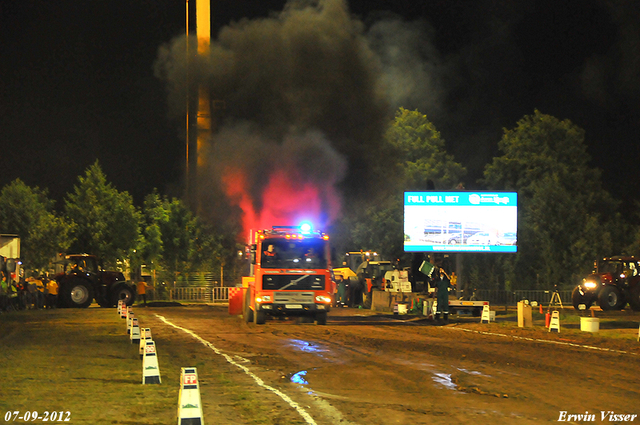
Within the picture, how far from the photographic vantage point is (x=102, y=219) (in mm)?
63312

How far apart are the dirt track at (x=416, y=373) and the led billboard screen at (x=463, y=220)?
38.9 feet

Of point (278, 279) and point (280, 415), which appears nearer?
point (280, 415)

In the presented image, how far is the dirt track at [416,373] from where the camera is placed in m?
9.91

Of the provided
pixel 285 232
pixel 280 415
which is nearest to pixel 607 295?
pixel 285 232

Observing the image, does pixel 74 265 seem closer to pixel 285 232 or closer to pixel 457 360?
pixel 285 232

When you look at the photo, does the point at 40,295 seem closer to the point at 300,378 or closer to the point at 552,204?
the point at 300,378

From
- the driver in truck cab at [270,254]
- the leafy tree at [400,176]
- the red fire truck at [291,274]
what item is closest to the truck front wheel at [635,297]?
the red fire truck at [291,274]

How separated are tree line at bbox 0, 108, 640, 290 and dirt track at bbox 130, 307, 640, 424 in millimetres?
30483

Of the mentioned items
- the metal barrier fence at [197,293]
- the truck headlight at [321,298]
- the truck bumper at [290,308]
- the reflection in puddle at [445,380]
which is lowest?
the metal barrier fence at [197,293]

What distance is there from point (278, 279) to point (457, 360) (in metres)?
9.97

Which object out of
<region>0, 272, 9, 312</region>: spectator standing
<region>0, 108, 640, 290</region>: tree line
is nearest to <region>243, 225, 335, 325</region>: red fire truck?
<region>0, 272, 9, 312</region>: spectator standing

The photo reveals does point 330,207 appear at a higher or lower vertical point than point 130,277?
higher

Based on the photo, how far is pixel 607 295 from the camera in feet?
113

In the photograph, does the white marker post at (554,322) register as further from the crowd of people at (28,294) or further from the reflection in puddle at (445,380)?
the crowd of people at (28,294)
